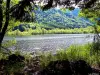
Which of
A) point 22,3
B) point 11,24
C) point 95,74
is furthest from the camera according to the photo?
point 11,24

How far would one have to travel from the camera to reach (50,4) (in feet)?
30.5

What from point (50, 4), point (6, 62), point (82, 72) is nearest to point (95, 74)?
point (82, 72)

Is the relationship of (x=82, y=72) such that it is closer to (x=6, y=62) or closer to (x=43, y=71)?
(x=43, y=71)

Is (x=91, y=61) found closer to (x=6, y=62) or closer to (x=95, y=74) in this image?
(x=95, y=74)

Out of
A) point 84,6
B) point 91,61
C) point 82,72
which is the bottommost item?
point 91,61

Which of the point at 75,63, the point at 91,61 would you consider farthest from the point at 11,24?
the point at 75,63

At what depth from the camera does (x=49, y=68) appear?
10562 millimetres

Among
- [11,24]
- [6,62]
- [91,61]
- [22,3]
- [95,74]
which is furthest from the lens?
[11,24]

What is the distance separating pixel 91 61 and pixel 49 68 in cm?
421

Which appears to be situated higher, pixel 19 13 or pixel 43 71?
pixel 19 13

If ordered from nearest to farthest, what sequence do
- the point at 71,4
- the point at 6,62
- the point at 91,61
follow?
the point at 71,4 → the point at 91,61 → the point at 6,62

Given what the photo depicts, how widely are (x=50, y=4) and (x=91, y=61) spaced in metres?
5.90

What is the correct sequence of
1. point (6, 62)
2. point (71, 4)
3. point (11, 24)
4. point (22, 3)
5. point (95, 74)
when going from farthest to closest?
1. point (11, 24)
2. point (6, 62)
3. point (95, 74)
4. point (71, 4)
5. point (22, 3)

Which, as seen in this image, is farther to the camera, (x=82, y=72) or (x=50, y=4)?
(x=82, y=72)
